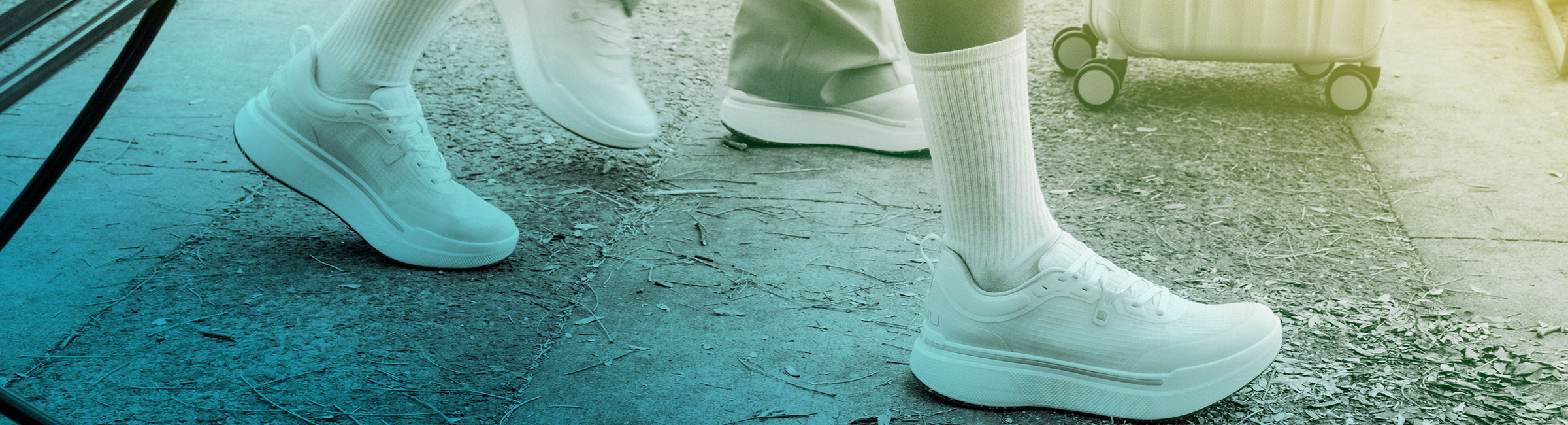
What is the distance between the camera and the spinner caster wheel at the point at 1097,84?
2.03 metres

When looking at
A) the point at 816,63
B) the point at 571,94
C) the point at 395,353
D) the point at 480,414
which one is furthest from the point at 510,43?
the point at 480,414

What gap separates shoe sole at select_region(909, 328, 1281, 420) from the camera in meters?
1.10

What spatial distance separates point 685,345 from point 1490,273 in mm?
1061

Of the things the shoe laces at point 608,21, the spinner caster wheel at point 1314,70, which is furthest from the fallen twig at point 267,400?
the spinner caster wheel at point 1314,70

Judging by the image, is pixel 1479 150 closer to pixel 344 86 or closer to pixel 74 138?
pixel 344 86

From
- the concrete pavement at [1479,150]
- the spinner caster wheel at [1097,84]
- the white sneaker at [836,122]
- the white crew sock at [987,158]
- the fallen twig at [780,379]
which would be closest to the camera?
the white crew sock at [987,158]

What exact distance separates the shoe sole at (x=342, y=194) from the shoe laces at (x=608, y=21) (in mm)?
415

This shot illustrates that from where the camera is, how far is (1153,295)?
1.11 metres

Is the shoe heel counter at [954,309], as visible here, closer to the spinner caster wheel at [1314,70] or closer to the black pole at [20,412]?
the black pole at [20,412]

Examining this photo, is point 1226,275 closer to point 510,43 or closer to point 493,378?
point 493,378

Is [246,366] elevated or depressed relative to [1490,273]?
elevated

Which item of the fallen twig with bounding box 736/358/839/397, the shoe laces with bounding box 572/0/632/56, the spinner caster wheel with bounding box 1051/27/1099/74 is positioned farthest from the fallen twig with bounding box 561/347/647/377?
the spinner caster wheel with bounding box 1051/27/1099/74

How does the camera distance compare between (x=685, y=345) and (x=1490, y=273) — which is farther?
(x=1490, y=273)

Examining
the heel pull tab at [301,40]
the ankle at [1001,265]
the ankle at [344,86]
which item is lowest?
the ankle at [1001,265]
